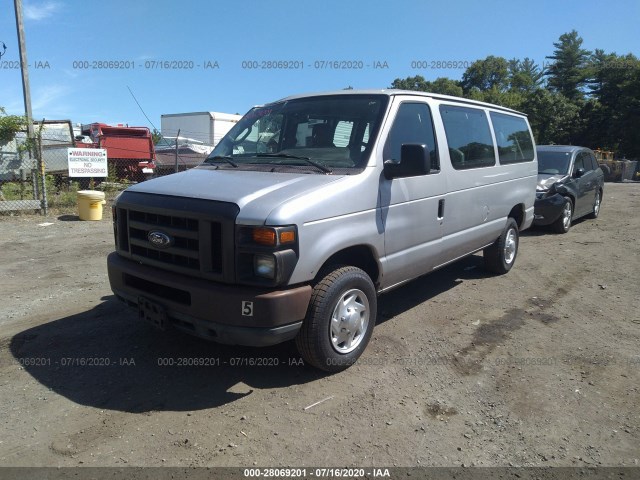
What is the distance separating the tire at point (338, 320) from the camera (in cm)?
338

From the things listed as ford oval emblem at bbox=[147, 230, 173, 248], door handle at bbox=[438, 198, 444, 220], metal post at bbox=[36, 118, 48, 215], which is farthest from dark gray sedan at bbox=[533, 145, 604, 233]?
metal post at bbox=[36, 118, 48, 215]

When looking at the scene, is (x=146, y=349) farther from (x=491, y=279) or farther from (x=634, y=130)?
(x=634, y=130)

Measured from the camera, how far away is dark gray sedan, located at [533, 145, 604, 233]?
30.9 ft

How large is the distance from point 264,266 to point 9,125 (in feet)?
33.2

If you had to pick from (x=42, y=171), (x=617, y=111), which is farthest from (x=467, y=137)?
(x=617, y=111)

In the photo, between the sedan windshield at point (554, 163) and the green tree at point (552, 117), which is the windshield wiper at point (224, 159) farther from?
the green tree at point (552, 117)

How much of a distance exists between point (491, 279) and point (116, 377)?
15.9 feet

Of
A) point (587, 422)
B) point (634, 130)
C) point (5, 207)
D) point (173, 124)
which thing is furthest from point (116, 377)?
point (634, 130)

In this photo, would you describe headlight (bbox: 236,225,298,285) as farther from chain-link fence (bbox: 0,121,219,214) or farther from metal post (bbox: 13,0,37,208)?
metal post (bbox: 13,0,37,208)

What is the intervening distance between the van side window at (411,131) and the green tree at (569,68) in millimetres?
51419

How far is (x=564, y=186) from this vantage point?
9633 millimetres

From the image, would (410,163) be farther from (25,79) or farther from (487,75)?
(487,75)

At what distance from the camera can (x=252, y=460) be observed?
2744 millimetres

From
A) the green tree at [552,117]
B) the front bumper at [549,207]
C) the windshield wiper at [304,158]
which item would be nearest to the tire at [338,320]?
the windshield wiper at [304,158]
